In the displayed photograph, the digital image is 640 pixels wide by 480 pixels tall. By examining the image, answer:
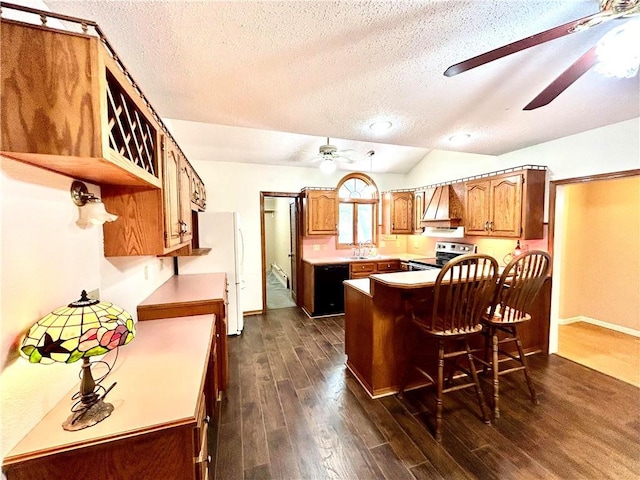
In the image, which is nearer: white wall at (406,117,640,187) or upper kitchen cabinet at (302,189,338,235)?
white wall at (406,117,640,187)

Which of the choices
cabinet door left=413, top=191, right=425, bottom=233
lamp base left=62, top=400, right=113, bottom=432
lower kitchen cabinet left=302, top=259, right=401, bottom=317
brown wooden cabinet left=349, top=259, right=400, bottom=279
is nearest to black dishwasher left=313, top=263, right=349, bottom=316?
lower kitchen cabinet left=302, top=259, right=401, bottom=317

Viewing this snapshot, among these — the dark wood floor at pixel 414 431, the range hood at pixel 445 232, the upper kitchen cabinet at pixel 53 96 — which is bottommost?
the dark wood floor at pixel 414 431

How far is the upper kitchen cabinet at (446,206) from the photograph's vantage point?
152 inches

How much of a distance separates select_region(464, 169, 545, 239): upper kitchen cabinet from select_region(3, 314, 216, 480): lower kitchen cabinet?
3.36 metres

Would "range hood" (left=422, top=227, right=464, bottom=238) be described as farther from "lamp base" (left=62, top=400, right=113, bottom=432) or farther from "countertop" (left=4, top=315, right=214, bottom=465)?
"lamp base" (left=62, top=400, right=113, bottom=432)

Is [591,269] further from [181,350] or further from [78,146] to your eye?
[78,146]

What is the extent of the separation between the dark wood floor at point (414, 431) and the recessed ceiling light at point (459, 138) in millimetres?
2434

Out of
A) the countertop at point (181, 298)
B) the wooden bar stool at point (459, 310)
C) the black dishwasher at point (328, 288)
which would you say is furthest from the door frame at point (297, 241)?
the wooden bar stool at point (459, 310)

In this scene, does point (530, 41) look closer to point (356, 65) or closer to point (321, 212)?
point (356, 65)

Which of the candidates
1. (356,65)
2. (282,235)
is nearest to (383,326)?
(356,65)

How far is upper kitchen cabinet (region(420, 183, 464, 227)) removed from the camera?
152 inches

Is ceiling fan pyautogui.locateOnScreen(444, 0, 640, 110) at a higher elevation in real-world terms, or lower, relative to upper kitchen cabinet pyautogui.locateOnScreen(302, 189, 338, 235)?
higher

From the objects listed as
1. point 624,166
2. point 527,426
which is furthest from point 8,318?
point 624,166

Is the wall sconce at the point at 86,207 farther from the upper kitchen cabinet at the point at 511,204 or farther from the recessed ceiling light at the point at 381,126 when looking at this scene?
the upper kitchen cabinet at the point at 511,204
